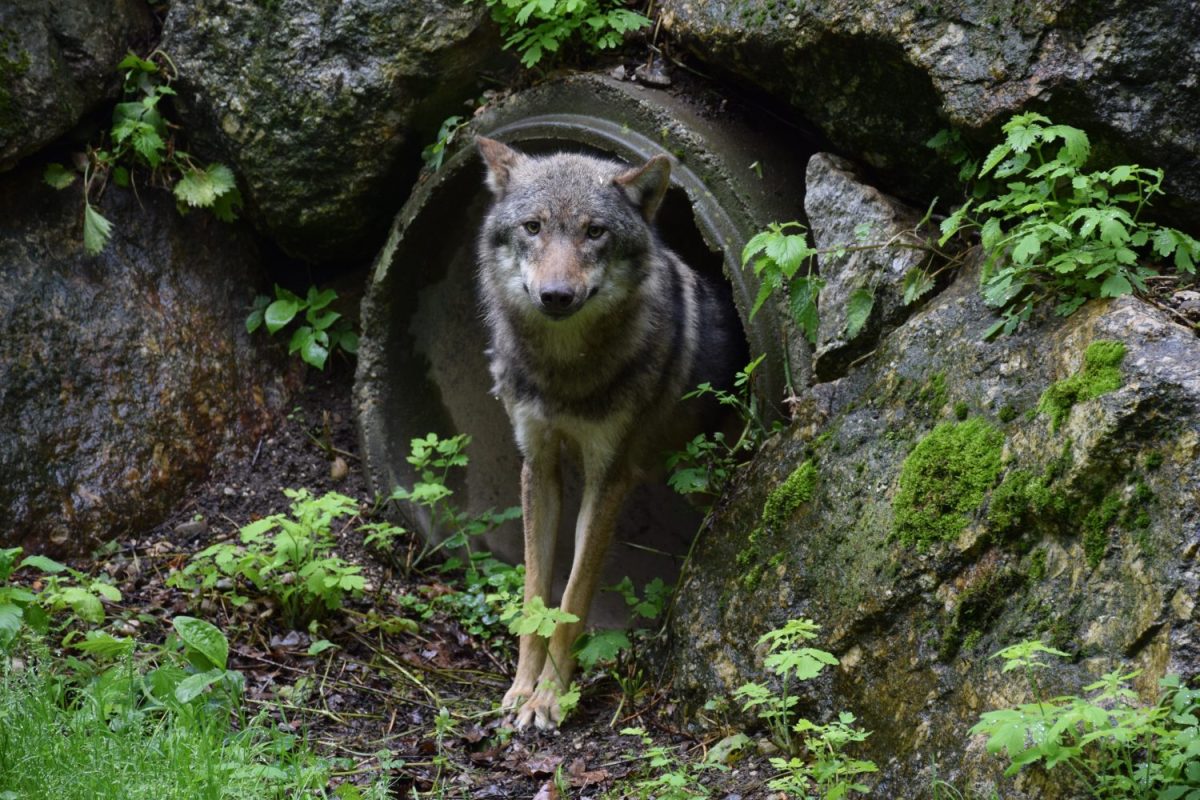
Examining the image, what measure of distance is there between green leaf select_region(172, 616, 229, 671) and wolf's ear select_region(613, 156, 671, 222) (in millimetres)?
2743

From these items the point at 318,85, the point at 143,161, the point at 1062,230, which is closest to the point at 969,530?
the point at 1062,230

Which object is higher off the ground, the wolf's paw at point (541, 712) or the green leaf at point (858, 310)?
the green leaf at point (858, 310)

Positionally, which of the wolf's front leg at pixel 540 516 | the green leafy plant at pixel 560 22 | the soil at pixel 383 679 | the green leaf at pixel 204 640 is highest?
the green leafy plant at pixel 560 22

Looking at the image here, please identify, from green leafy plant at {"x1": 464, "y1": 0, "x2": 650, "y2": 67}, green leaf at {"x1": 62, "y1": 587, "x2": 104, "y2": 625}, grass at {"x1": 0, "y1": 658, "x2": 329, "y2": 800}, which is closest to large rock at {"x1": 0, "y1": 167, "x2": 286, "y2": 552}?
green leaf at {"x1": 62, "y1": 587, "x2": 104, "y2": 625}

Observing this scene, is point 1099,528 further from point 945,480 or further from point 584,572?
point 584,572

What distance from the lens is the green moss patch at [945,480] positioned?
4.00 metres

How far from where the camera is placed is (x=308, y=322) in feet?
24.1

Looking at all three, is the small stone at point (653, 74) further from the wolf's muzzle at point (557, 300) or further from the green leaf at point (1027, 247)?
the green leaf at point (1027, 247)

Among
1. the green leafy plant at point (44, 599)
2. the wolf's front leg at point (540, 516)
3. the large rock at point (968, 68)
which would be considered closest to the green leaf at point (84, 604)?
the green leafy plant at point (44, 599)

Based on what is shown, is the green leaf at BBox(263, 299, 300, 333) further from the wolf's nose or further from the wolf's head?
the wolf's nose

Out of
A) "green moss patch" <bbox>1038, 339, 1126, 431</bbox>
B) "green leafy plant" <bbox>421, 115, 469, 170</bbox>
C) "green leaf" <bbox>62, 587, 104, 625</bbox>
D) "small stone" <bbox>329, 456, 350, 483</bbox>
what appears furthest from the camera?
"small stone" <bbox>329, 456, 350, 483</bbox>

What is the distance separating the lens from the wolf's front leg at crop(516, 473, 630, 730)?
5449 mm

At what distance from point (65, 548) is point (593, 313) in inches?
121

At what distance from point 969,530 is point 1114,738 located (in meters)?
1.02
